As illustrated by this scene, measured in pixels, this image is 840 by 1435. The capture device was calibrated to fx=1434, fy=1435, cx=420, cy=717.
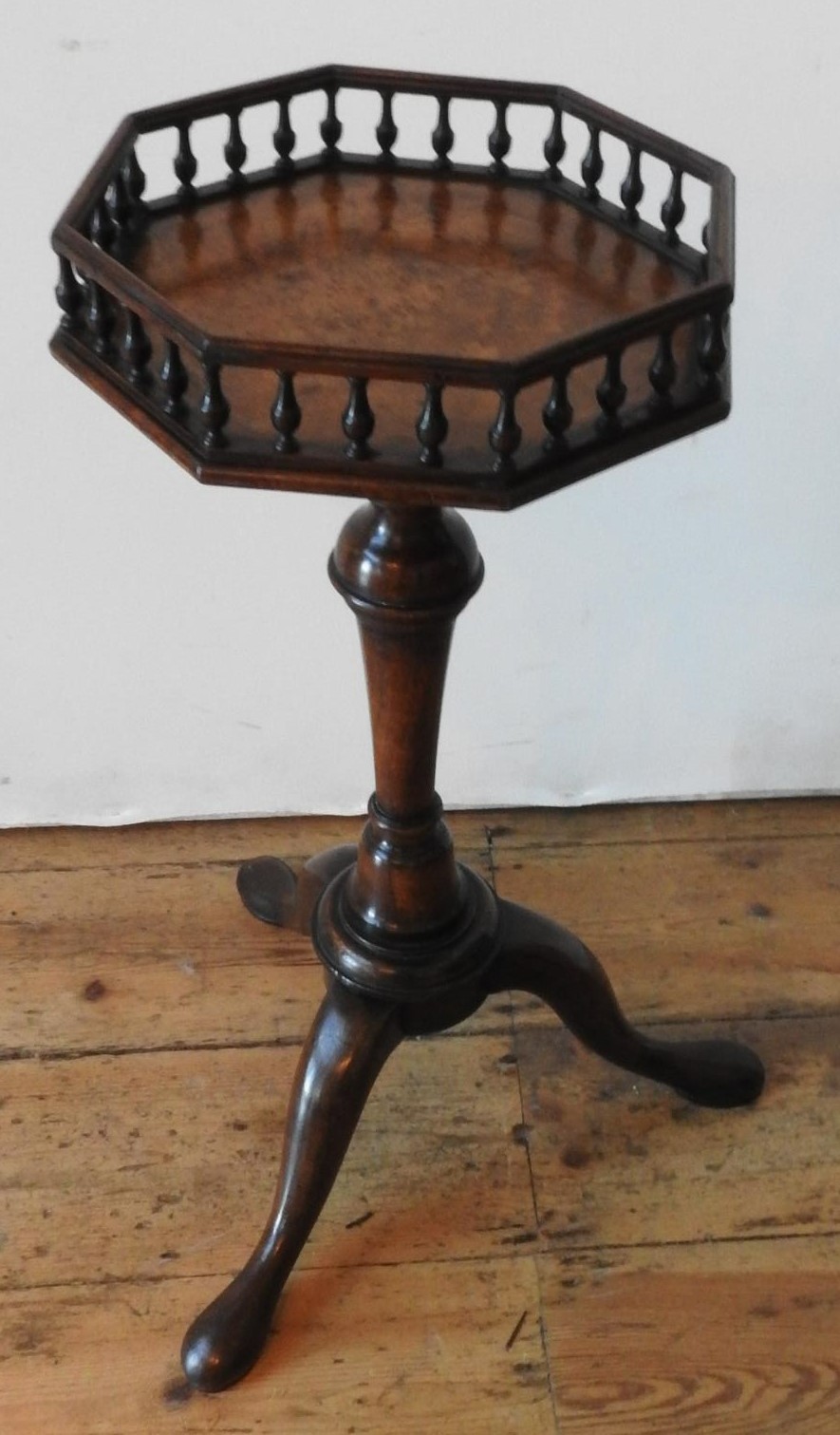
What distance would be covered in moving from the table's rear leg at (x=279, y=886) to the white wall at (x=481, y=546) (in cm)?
14

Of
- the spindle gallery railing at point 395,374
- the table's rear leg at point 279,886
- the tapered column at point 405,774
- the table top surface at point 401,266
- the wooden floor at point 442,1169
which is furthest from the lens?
the table's rear leg at point 279,886

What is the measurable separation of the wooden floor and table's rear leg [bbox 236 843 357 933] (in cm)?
3

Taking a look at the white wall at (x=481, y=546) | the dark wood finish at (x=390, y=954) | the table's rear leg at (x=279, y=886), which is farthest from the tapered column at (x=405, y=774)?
the white wall at (x=481, y=546)

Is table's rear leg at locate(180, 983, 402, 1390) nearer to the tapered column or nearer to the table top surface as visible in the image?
the tapered column

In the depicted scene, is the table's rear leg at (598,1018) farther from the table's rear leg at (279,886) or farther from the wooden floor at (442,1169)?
the table's rear leg at (279,886)

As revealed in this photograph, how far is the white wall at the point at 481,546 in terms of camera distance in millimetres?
1098

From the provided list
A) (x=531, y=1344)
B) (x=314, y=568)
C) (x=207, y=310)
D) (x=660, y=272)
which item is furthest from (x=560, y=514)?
(x=531, y=1344)

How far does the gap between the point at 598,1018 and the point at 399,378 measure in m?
0.62

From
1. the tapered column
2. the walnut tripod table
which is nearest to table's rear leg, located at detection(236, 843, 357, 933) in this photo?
the walnut tripod table

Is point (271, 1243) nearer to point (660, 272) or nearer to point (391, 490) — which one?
point (391, 490)

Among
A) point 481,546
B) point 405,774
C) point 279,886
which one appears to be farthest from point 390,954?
point 481,546

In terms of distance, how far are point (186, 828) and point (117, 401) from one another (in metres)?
0.80

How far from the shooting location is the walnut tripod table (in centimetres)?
67

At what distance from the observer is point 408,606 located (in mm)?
859
